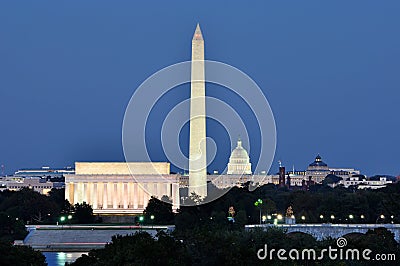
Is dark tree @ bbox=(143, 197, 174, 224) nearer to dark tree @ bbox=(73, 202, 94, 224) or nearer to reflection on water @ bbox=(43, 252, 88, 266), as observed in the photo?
dark tree @ bbox=(73, 202, 94, 224)

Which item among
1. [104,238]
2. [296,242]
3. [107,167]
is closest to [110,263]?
[296,242]

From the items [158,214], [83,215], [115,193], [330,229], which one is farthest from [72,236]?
[115,193]

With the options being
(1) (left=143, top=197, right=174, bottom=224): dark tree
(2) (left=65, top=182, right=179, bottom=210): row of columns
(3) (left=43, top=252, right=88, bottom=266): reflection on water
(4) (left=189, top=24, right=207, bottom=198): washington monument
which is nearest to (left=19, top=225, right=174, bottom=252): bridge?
(3) (left=43, top=252, right=88, bottom=266): reflection on water

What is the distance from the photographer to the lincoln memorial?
137 meters

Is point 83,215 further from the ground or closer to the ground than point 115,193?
closer to the ground

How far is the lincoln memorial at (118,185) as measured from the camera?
137 metres

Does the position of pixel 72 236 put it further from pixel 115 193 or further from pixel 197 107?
pixel 115 193

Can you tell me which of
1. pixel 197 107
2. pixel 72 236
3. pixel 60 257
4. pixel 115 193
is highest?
pixel 197 107

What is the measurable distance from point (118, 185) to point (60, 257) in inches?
2060

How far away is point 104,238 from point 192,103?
72.2 feet

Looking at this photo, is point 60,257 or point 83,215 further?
point 83,215

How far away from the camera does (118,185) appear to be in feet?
453

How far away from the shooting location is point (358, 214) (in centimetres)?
11062

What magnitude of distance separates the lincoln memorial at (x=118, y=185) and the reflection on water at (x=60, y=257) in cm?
4388
